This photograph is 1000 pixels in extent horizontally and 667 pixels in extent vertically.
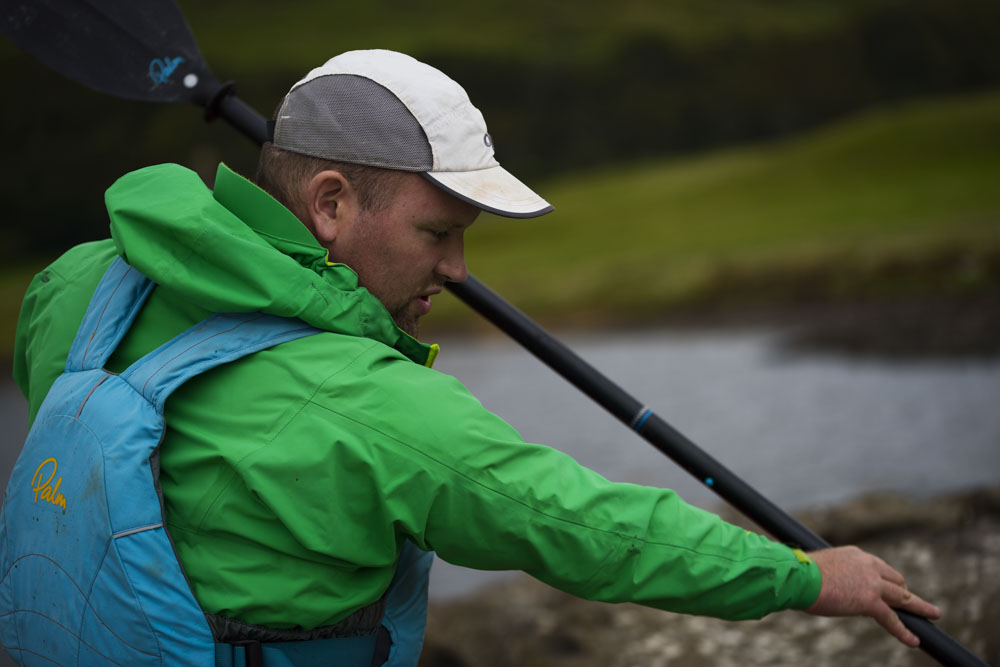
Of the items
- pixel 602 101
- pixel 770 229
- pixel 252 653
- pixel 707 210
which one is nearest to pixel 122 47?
pixel 252 653

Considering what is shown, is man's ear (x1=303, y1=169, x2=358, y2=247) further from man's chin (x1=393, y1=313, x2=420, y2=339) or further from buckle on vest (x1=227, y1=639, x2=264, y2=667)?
buckle on vest (x1=227, y1=639, x2=264, y2=667)

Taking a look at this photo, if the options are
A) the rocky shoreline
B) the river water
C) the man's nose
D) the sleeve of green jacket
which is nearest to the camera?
the sleeve of green jacket

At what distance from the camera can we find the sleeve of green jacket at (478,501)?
1210 mm

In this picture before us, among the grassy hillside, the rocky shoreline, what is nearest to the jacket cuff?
the rocky shoreline

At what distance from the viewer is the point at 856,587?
5.13 feet

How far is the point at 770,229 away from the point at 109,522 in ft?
39.8

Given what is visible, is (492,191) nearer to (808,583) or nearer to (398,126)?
(398,126)

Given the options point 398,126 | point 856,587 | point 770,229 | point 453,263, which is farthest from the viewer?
point 770,229

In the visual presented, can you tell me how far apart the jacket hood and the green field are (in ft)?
27.5

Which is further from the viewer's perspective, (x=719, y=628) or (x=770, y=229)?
(x=770, y=229)

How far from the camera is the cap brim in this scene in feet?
4.35

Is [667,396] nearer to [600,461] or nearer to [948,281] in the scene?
[600,461]

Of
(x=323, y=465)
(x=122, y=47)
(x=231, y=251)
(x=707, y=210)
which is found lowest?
(x=323, y=465)

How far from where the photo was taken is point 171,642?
4.02ft
